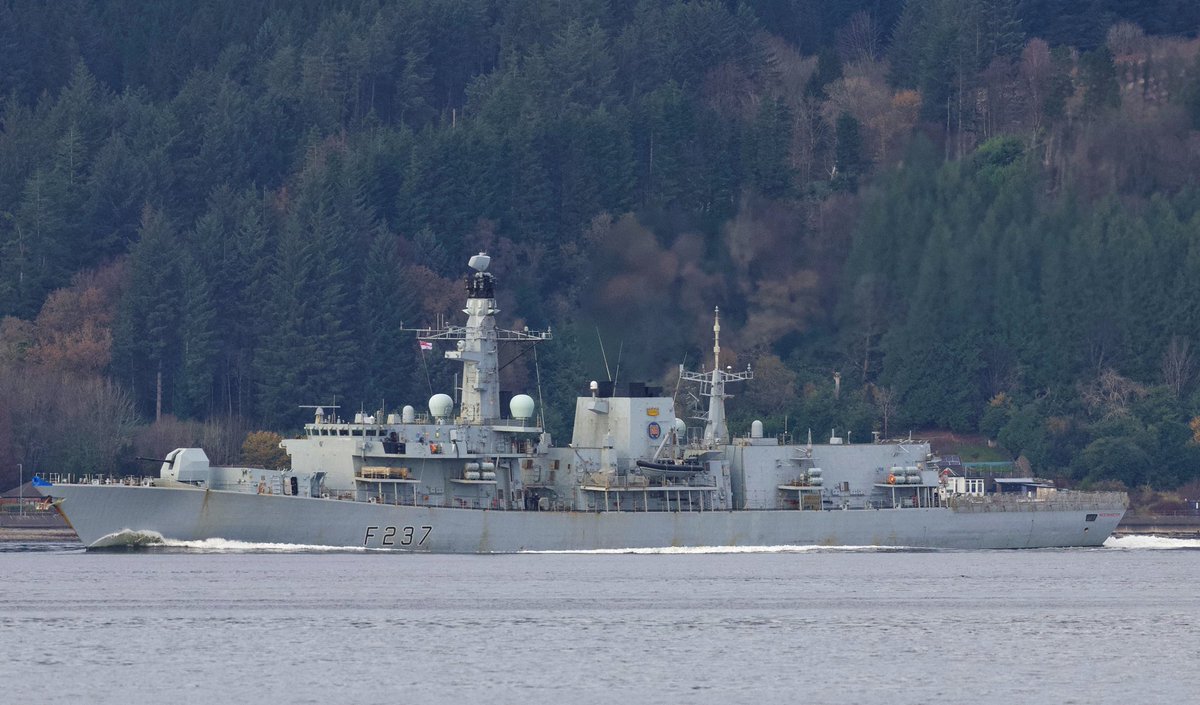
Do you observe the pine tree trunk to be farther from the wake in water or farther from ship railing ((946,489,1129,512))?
ship railing ((946,489,1129,512))

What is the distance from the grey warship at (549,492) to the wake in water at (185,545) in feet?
0.39

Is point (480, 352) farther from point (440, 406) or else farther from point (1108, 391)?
point (1108, 391)

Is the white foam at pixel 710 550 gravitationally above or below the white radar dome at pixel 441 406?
below

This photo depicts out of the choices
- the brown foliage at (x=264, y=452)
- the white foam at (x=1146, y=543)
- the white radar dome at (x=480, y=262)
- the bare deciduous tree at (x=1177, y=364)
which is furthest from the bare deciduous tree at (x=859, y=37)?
the white radar dome at (x=480, y=262)

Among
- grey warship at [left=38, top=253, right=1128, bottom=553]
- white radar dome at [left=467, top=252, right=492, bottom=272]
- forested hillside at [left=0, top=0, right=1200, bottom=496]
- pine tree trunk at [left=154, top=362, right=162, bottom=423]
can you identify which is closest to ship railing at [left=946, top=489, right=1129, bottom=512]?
grey warship at [left=38, top=253, right=1128, bottom=553]

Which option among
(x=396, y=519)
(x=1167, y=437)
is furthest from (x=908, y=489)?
(x=1167, y=437)

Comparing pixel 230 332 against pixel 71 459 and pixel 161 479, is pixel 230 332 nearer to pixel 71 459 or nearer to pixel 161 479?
pixel 71 459

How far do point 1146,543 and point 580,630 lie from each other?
117ft

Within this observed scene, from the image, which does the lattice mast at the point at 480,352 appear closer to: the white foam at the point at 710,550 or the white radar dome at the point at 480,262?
the white radar dome at the point at 480,262

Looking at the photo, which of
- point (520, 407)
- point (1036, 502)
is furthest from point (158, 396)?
point (1036, 502)

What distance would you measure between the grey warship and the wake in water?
118 millimetres

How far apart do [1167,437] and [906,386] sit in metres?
11.6

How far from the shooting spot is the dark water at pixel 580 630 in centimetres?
4450

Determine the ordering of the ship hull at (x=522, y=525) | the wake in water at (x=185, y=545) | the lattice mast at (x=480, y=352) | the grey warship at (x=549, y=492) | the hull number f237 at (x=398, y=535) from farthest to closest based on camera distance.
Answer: the lattice mast at (x=480, y=352) < the hull number f237 at (x=398, y=535) < the wake in water at (x=185, y=545) < the grey warship at (x=549, y=492) < the ship hull at (x=522, y=525)
